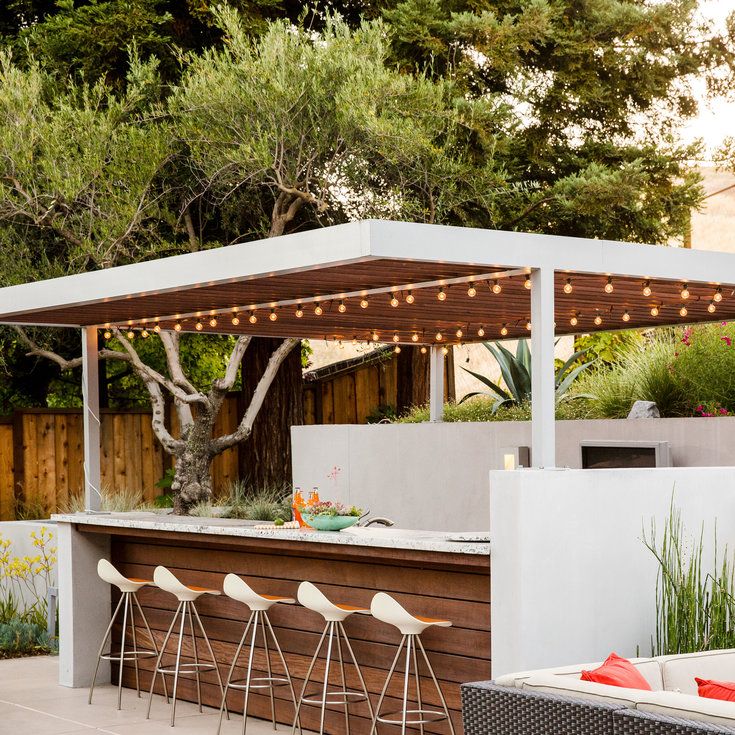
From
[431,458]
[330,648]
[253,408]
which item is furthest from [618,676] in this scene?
[253,408]

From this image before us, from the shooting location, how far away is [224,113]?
11219 millimetres

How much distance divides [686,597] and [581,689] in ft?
6.65

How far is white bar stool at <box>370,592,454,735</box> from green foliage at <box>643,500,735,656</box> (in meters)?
1.09

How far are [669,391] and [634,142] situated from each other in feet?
13.4

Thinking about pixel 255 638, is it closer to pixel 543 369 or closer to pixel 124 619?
pixel 124 619

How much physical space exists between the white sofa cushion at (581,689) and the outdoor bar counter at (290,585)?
145 cm

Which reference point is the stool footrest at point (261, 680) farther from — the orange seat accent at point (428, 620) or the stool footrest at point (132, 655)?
the orange seat accent at point (428, 620)

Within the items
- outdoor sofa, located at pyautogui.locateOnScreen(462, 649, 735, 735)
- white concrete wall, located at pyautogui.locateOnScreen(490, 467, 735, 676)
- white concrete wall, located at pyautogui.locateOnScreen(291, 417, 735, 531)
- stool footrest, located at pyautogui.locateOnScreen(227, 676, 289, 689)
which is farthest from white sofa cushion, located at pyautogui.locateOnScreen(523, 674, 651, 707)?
white concrete wall, located at pyautogui.locateOnScreen(291, 417, 735, 531)

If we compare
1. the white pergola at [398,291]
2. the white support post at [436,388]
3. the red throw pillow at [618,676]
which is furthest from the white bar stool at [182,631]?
the white support post at [436,388]

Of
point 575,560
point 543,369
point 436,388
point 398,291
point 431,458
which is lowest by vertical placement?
point 575,560

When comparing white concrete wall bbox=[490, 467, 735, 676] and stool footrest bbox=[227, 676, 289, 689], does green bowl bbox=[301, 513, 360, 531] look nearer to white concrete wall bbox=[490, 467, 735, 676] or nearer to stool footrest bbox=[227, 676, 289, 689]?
stool footrest bbox=[227, 676, 289, 689]

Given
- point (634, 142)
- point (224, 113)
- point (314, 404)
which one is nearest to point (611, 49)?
point (634, 142)

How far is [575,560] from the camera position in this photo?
19.5 feet

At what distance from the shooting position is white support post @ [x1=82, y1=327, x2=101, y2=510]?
9.16 m
